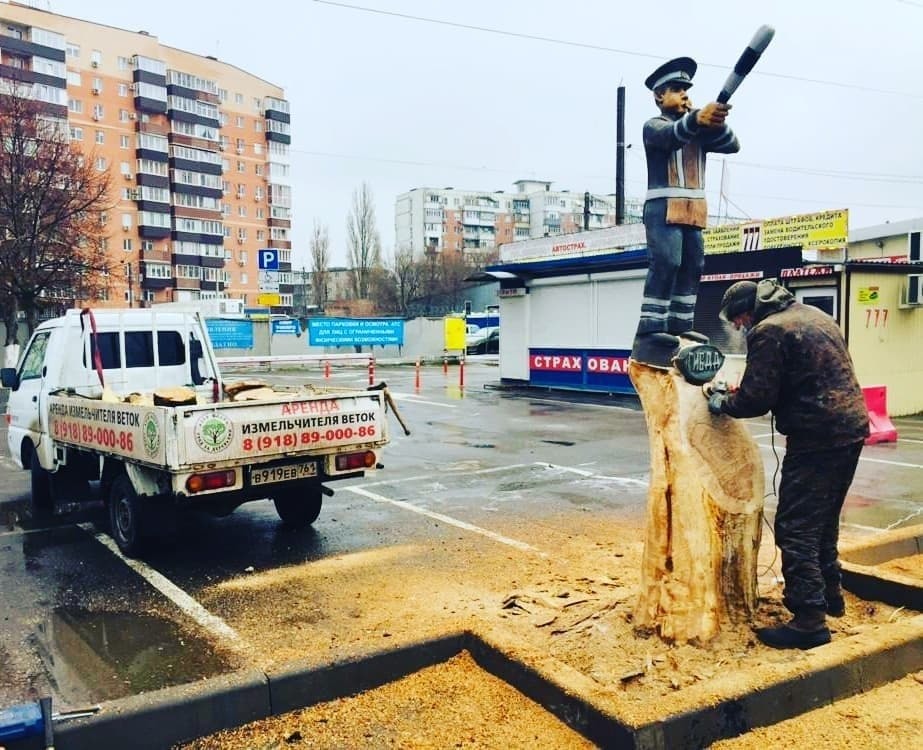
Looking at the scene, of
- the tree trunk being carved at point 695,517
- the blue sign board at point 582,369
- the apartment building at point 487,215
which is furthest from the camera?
the apartment building at point 487,215

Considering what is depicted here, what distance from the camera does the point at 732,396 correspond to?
4316 millimetres

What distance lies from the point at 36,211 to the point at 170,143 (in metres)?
59.0

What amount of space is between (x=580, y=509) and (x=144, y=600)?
4405 mm

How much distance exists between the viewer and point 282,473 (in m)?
6.68

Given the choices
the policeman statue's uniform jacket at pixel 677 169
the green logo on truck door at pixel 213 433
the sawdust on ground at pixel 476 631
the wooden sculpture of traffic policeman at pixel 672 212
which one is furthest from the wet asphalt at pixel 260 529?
the policeman statue's uniform jacket at pixel 677 169

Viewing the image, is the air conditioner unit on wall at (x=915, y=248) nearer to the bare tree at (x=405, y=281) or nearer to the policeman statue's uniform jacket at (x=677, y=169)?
the policeman statue's uniform jacket at (x=677, y=169)

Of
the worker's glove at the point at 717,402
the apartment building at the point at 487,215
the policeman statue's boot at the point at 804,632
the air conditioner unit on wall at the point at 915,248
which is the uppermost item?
the apartment building at the point at 487,215

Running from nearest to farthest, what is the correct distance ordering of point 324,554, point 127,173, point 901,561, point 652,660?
point 652,660 → point 901,561 → point 324,554 → point 127,173

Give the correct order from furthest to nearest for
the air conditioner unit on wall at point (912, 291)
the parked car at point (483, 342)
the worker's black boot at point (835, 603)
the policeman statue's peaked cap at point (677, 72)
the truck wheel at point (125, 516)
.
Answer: the parked car at point (483, 342), the air conditioner unit on wall at point (912, 291), the truck wheel at point (125, 516), the policeman statue's peaked cap at point (677, 72), the worker's black boot at point (835, 603)

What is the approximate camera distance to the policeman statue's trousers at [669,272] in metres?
5.06

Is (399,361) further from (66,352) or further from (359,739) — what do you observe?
(359,739)

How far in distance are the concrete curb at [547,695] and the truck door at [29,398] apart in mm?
5707

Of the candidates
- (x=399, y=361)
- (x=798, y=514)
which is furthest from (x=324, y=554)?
(x=399, y=361)

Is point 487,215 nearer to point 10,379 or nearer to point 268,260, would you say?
point 268,260
